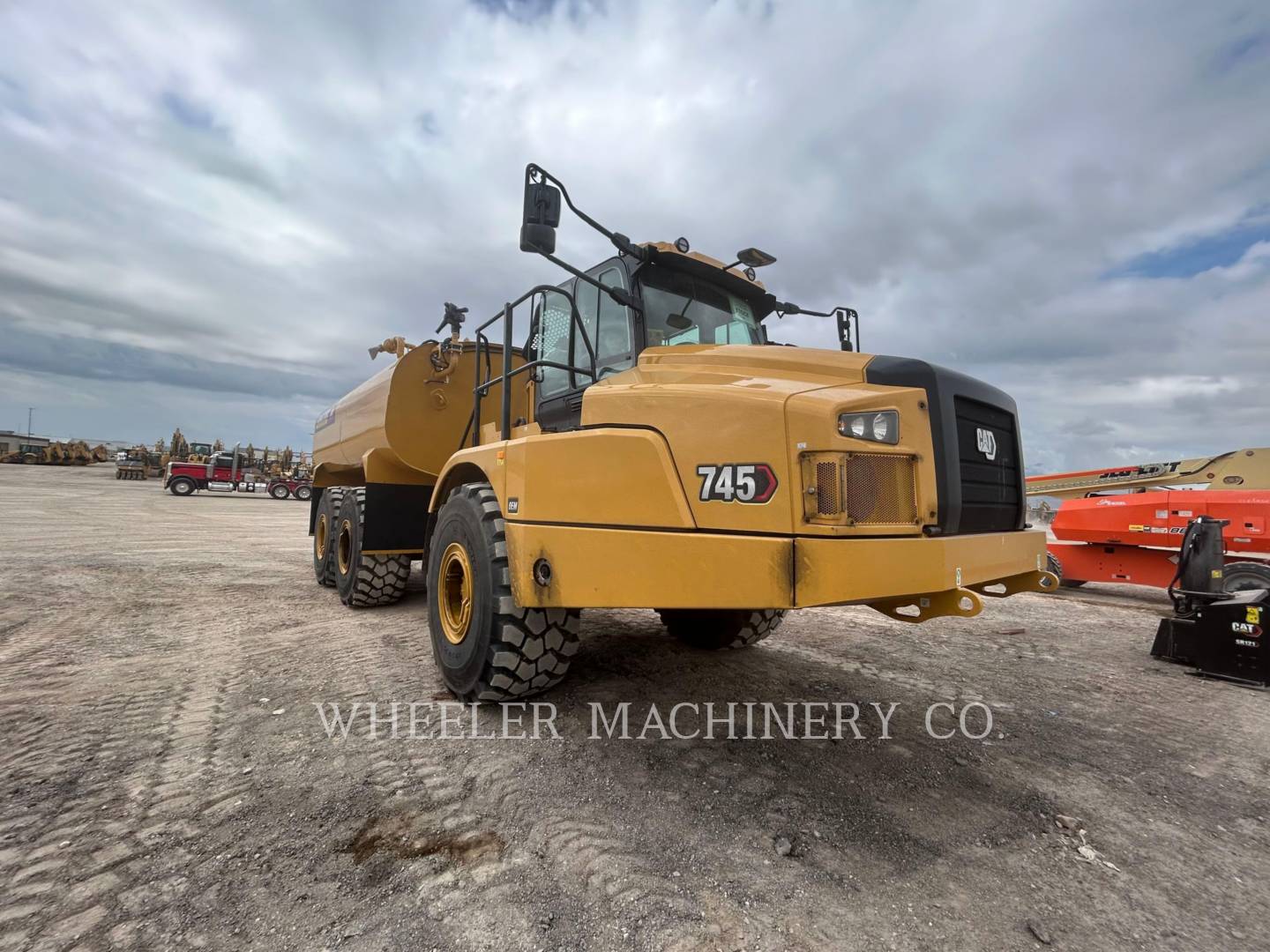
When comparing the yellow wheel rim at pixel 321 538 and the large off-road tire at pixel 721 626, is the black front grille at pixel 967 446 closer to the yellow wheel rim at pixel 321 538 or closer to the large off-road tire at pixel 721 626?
the large off-road tire at pixel 721 626

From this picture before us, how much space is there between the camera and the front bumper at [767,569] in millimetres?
2168

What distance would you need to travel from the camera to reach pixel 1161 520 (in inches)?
320

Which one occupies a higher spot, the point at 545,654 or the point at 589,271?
the point at 589,271

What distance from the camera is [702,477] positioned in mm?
2438

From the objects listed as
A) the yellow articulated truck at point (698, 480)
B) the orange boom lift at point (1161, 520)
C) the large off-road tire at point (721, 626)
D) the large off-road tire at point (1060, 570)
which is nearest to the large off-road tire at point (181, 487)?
the yellow articulated truck at point (698, 480)

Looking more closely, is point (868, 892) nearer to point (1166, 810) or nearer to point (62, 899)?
point (1166, 810)

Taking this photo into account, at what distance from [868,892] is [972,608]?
Answer: 1044 millimetres

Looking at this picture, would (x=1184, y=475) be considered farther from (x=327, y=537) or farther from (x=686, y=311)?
(x=327, y=537)

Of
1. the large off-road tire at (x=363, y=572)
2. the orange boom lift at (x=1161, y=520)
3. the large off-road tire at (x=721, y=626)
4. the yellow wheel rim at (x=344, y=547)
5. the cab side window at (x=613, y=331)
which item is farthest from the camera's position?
the orange boom lift at (x=1161, y=520)

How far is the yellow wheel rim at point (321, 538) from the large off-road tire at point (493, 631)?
15.1ft

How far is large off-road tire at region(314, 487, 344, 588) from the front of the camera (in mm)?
6961

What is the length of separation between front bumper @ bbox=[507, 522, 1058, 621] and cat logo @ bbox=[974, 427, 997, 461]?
375 mm

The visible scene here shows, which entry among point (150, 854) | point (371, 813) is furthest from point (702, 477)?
point (150, 854)

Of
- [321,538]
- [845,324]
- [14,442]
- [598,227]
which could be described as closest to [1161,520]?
[845,324]
